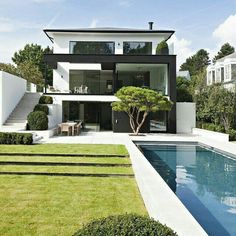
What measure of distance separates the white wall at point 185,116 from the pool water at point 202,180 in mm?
8058

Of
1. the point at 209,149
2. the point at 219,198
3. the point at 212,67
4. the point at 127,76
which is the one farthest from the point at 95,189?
the point at 212,67

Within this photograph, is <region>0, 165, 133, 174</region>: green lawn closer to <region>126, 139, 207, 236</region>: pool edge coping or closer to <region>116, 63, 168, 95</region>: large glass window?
<region>126, 139, 207, 236</region>: pool edge coping

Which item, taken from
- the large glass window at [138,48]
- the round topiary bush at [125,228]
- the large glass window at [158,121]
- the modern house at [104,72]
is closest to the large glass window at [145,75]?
the modern house at [104,72]

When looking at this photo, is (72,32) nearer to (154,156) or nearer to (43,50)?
(154,156)

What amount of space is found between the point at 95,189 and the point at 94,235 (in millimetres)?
5300

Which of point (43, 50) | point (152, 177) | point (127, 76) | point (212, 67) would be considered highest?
point (43, 50)

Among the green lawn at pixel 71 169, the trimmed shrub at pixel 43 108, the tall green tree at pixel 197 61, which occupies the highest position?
the tall green tree at pixel 197 61

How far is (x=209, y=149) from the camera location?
58.9 feet

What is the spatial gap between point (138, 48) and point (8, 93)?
1183 centimetres

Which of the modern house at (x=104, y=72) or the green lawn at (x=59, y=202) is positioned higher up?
the modern house at (x=104, y=72)

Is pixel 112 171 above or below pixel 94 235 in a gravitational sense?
below

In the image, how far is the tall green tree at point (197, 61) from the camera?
80.2 meters

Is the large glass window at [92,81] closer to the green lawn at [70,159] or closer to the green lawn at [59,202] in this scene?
the green lawn at [70,159]

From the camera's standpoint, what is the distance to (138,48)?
28.5 m
